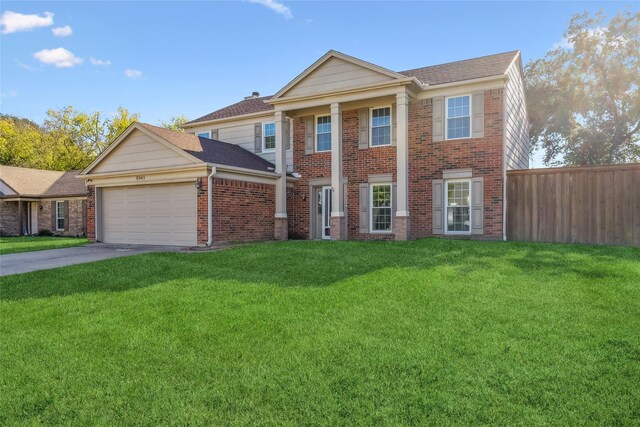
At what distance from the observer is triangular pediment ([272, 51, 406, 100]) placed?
13.5m

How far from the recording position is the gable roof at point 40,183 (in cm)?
2403

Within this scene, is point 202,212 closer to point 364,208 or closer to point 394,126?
point 364,208

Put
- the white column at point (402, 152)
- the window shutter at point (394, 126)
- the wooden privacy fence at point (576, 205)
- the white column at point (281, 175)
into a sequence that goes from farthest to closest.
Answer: the white column at point (281, 175) < the window shutter at point (394, 126) < the white column at point (402, 152) < the wooden privacy fence at point (576, 205)

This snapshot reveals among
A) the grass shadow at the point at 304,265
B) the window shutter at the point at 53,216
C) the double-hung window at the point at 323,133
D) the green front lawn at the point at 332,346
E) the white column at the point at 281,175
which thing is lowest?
the green front lawn at the point at 332,346

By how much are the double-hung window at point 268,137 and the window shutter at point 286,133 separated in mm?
861

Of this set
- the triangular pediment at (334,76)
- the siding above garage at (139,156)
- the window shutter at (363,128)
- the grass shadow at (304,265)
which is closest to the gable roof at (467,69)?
the triangular pediment at (334,76)

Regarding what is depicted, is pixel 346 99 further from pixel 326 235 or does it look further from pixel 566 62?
pixel 566 62

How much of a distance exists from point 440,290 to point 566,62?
24.0m

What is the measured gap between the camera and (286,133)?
1608 cm

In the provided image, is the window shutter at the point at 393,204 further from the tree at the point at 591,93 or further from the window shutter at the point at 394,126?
the tree at the point at 591,93

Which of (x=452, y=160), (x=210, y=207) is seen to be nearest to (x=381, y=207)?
(x=452, y=160)

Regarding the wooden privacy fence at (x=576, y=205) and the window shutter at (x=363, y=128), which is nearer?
the wooden privacy fence at (x=576, y=205)

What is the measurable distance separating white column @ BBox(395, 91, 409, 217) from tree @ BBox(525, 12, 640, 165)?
50.3 feet

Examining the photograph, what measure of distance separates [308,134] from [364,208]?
146 inches
